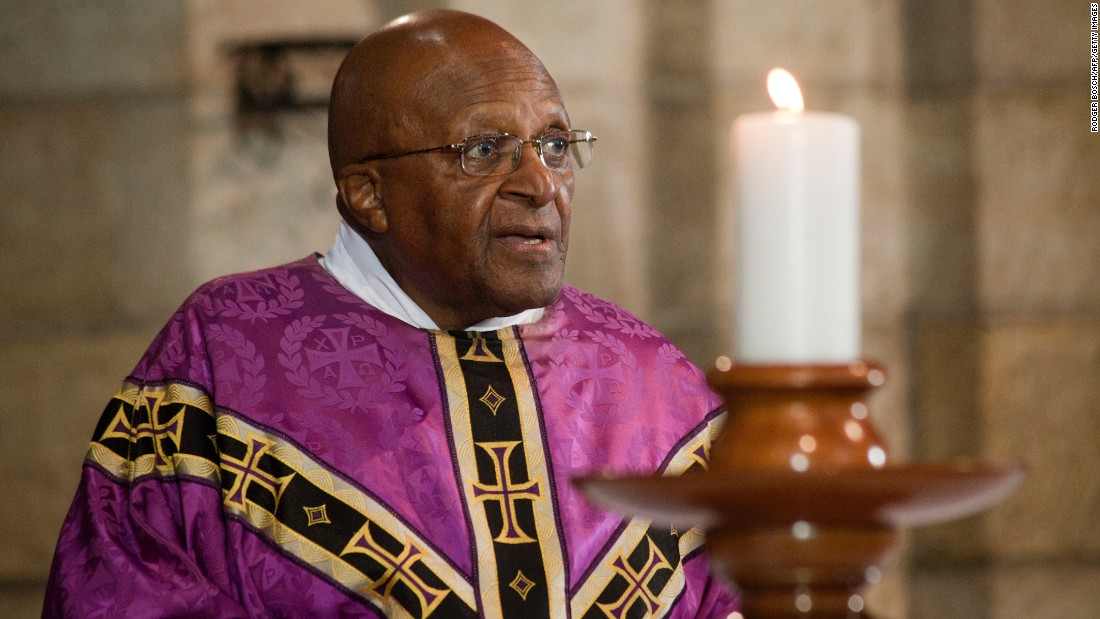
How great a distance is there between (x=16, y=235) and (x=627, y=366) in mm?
2222

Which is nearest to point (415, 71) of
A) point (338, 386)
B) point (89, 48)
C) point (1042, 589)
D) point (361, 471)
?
point (338, 386)

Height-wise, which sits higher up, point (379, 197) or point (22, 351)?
point (379, 197)

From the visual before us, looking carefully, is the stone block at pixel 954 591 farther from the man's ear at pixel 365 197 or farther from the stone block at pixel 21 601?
the stone block at pixel 21 601

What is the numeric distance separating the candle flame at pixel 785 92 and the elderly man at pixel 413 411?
123 centimetres

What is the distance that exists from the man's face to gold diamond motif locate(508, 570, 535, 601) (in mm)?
481

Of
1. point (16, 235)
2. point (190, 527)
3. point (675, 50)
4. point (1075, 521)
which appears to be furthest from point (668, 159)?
point (190, 527)

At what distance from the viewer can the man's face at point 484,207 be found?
8.27ft

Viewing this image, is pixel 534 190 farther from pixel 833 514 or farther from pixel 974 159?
pixel 974 159

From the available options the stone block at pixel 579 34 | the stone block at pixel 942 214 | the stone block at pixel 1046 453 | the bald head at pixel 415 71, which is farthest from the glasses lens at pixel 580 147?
the stone block at pixel 1046 453

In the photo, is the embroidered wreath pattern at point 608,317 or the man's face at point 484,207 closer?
the man's face at point 484,207

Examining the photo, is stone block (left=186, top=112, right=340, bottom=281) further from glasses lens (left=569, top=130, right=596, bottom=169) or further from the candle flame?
the candle flame

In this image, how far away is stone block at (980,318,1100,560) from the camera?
423 centimetres

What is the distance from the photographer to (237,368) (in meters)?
2.44

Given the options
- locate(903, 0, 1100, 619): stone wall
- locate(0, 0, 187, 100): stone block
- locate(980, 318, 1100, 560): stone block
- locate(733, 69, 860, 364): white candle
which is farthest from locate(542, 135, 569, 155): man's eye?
locate(980, 318, 1100, 560): stone block
